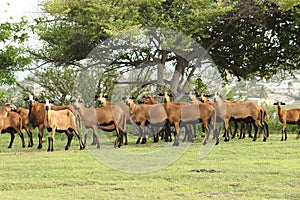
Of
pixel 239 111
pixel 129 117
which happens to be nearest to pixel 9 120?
pixel 129 117

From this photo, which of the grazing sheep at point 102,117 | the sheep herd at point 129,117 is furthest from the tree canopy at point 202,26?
the grazing sheep at point 102,117

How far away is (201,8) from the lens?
21.0m

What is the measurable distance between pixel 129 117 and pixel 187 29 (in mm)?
4547

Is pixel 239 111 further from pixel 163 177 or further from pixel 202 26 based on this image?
pixel 163 177

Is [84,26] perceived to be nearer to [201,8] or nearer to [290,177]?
[201,8]

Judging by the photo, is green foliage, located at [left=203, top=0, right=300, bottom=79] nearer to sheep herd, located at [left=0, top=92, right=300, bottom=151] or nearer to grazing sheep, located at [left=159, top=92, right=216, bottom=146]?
sheep herd, located at [left=0, top=92, right=300, bottom=151]

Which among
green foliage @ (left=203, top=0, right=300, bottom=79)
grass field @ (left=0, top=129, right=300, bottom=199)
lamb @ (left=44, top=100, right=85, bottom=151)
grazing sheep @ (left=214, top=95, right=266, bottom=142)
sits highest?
green foliage @ (left=203, top=0, right=300, bottom=79)

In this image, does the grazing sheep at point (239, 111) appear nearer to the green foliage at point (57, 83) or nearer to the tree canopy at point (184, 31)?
the tree canopy at point (184, 31)

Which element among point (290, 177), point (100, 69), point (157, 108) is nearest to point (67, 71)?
point (100, 69)

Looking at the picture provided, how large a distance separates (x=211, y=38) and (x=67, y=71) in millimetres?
6360

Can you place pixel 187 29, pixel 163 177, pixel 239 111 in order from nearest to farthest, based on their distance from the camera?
pixel 163 177
pixel 239 111
pixel 187 29

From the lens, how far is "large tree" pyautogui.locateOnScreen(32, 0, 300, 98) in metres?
20.7

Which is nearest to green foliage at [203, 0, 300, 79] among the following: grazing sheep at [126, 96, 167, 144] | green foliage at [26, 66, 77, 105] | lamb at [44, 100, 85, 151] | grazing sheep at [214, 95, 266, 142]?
grazing sheep at [214, 95, 266, 142]

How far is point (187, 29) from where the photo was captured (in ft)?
68.5
